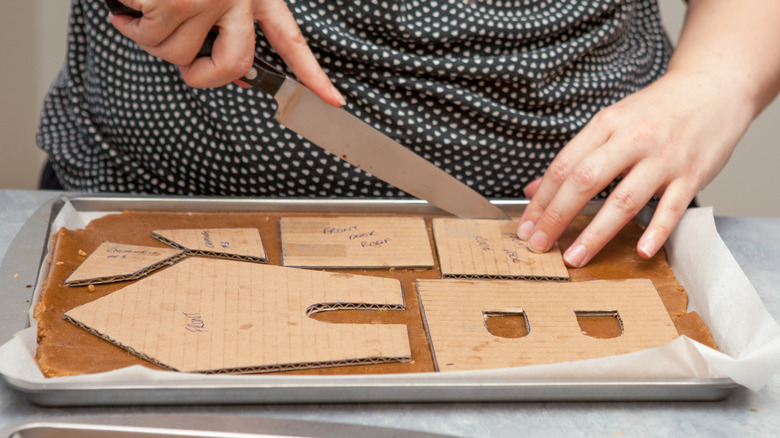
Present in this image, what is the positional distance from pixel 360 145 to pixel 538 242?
21 cm

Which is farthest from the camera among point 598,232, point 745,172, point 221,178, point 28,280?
point 745,172

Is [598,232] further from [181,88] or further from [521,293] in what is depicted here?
[181,88]

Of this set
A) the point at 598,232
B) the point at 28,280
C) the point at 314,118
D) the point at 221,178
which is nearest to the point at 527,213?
the point at 598,232

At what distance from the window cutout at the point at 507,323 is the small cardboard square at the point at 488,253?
0.22ft

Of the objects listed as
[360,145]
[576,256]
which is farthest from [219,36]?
[576,256]

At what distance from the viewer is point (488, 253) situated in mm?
789

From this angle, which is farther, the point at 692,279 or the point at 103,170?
the point at 103,170

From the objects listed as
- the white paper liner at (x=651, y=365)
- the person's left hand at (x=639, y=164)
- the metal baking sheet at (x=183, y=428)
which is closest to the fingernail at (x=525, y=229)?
the person's left hand at (x=639, y=164)

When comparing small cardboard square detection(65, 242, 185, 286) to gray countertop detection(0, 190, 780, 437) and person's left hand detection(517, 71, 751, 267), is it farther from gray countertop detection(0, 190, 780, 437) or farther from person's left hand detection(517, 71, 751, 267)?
person's left hand detection(517, 71, 751, 267)

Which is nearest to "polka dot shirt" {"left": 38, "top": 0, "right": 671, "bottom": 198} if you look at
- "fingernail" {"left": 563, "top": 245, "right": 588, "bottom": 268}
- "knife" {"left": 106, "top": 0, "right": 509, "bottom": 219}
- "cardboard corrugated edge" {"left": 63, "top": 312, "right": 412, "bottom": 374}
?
"knife" {"left": 106, "top": 0, "right": 509, "bottom": 219}

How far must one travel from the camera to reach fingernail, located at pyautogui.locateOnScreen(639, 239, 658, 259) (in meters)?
0.77

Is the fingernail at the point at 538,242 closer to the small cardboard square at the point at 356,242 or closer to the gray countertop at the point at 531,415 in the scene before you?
the small cardboard square at the point at 356,242

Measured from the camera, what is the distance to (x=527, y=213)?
826mm

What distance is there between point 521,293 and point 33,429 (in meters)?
0.43
